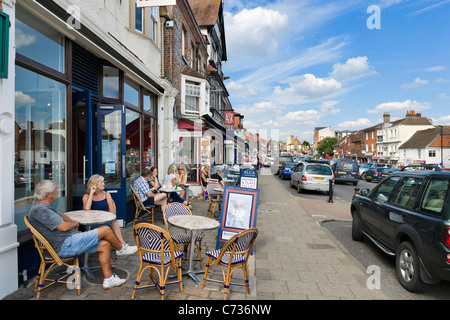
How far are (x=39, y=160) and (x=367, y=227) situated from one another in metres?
6.24

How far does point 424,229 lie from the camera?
377 centimetres

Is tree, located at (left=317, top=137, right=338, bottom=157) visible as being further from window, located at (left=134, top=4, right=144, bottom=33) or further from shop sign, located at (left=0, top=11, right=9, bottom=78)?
shop sign, located at (left=0, top=11, right=9, bottom=78)

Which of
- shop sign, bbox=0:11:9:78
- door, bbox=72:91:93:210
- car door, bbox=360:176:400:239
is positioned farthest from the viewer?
door, bbox=72:91:93:210

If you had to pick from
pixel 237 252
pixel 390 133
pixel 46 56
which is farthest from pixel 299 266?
pixel 390 133

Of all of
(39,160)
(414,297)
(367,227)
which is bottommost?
(414,297)

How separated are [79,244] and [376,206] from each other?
498cm

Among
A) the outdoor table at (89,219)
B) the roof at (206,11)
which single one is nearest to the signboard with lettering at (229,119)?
the roof at (206,11)

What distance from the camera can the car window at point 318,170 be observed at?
48.6 ft

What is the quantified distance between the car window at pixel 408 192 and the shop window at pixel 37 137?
5.76m

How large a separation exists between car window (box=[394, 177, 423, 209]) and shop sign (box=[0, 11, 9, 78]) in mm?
5721

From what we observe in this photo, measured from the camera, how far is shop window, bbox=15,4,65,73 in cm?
439

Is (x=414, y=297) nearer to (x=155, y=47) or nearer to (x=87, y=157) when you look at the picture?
(x=87, y=157)

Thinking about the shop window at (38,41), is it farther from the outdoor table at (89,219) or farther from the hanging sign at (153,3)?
the hanging sign at (153,3)

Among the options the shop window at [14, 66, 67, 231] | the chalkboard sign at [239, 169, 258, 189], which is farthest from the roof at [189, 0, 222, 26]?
the shop window at [14, 66, 67, 231]
